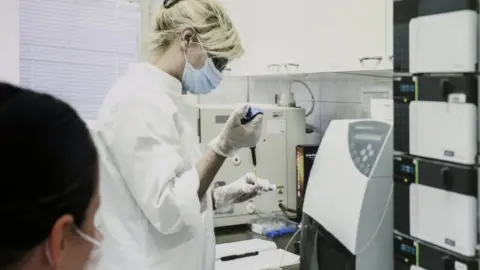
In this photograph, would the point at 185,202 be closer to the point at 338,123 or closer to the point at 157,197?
the point at 157,197

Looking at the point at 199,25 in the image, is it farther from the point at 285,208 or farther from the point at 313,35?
the point at 285,208

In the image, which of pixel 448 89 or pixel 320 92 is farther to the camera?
pixel 320 92

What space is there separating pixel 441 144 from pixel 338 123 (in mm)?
457

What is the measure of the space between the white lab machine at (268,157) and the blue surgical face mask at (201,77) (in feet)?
2.34

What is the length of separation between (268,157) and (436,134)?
1.24m

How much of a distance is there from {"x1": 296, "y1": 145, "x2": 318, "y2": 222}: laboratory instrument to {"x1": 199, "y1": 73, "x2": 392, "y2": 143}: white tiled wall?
0.95 feet

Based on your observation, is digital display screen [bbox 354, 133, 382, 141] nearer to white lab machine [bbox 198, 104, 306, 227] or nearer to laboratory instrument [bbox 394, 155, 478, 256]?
laboratory instrument [bbox 394, 155, 478, 256]

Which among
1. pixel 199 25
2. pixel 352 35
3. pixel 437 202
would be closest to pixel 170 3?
pixel 199 25

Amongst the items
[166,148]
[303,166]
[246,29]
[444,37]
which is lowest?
[303,166]

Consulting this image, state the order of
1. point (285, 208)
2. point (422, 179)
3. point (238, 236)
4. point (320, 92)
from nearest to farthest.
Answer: point (422, 179), point (238, 236), point (285, 208), point (320, 92)

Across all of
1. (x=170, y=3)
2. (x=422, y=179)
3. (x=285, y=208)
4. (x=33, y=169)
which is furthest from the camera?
(x=285, y=208)

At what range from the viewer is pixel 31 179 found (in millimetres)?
636

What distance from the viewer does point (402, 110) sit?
139 centimetres

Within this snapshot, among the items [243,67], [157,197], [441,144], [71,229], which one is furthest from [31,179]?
[243,67]
